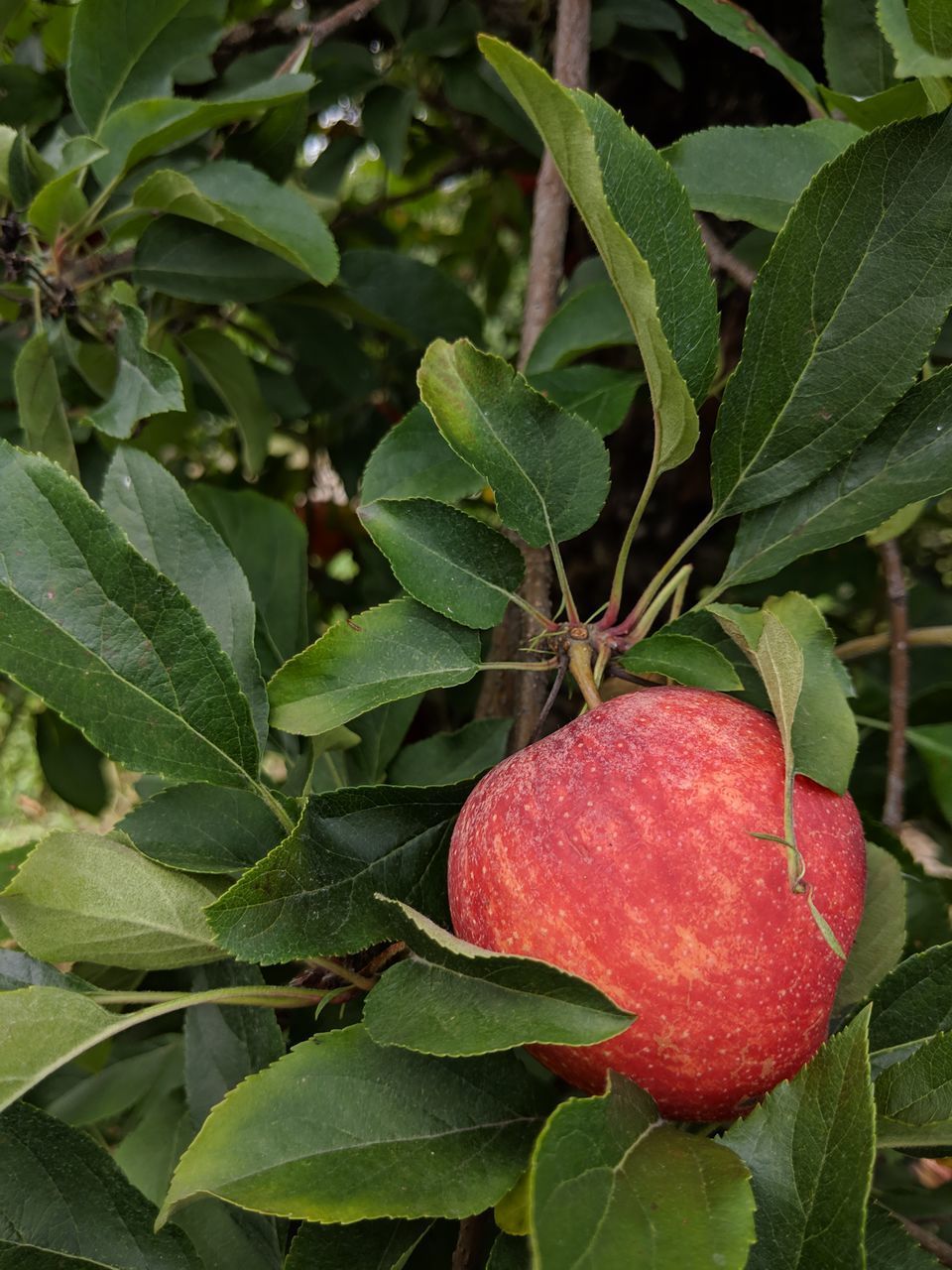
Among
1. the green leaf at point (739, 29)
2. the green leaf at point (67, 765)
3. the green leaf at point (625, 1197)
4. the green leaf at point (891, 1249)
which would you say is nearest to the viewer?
the green leaf at point (625, 1197)

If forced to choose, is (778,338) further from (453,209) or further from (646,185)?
(453,209)

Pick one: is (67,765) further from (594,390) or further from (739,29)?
(739,29)

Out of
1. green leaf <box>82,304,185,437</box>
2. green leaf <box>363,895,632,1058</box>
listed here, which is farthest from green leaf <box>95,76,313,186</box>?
green leaf <box>363,895,632,1058</box>

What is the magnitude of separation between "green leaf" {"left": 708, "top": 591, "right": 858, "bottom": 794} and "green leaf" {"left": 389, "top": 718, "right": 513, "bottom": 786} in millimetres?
200

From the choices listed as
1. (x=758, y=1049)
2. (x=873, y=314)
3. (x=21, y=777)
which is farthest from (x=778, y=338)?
(x=21, y=777)

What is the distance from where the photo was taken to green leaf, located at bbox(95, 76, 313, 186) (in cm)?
74

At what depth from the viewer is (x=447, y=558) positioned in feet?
1.84

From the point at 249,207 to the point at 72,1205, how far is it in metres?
0.65

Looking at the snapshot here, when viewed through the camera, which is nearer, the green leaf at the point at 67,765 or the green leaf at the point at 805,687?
the green leaf at the point at 805,687

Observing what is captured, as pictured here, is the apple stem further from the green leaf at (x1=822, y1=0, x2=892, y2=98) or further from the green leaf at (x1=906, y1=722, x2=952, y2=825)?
the green leaf at (x1=822, y1=0, x2=892, y2=98)

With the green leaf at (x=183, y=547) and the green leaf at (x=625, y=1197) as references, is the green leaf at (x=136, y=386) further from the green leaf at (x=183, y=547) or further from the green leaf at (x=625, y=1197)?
the green leaf at (x=625, y=1197)

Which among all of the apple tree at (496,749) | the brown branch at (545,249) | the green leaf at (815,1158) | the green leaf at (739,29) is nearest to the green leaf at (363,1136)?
the apple tree at (496,749)

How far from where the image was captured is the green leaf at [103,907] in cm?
53

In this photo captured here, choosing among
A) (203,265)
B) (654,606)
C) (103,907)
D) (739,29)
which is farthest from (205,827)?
(739,29)
